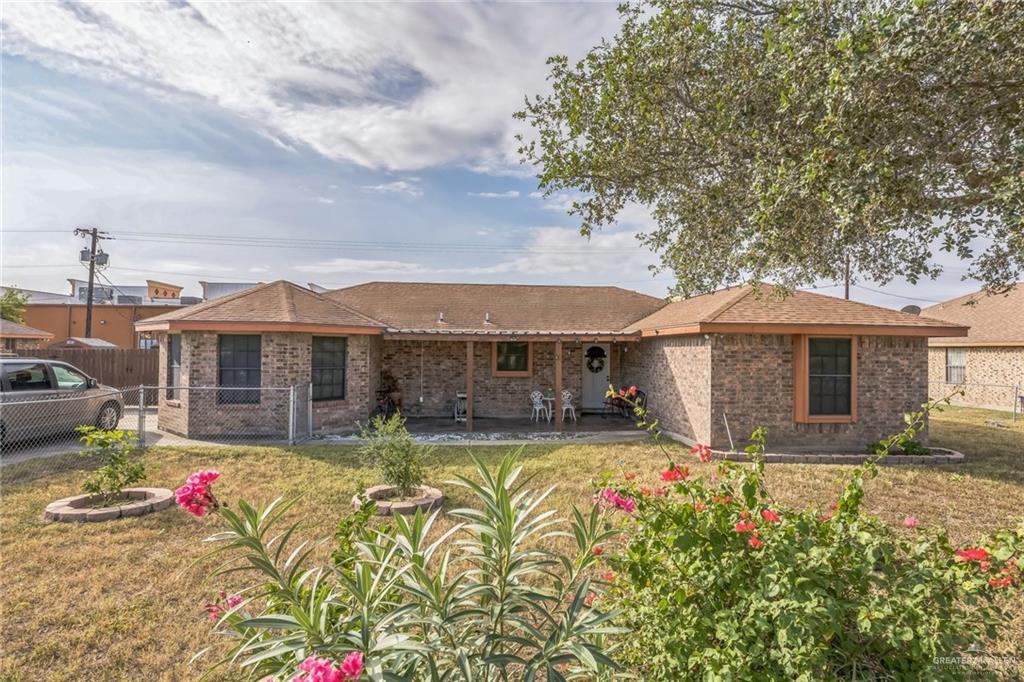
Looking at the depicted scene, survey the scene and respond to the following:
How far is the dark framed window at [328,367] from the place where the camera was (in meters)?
12.1

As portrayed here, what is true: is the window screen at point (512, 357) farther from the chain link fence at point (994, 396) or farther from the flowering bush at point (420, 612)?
the chain link fence at point (994, 396)

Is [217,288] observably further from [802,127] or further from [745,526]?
[745,526]

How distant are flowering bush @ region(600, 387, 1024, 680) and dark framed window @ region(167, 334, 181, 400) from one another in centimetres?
1247

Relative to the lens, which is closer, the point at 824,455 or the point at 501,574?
the point at 501,574

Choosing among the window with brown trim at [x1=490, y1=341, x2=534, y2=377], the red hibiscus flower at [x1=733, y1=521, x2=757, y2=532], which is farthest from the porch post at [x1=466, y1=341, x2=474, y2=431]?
the red hibiscus flower at [x1=733, y1=521, x2=757, y2=532]

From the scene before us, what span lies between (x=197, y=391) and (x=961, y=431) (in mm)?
19522

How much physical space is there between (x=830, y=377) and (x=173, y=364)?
15.1 meters

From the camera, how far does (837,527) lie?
8.63 feet

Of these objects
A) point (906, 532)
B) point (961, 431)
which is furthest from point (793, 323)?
point (961, 431)

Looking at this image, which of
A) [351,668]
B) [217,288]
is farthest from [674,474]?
[217,288]

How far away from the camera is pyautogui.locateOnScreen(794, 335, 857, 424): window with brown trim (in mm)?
10250

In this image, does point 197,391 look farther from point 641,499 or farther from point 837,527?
point 837,527

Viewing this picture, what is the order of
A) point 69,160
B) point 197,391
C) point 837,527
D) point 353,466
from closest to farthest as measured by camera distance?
point 837,527, point 69,160, point 353,466, point 197,391

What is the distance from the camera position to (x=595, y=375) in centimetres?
1633
